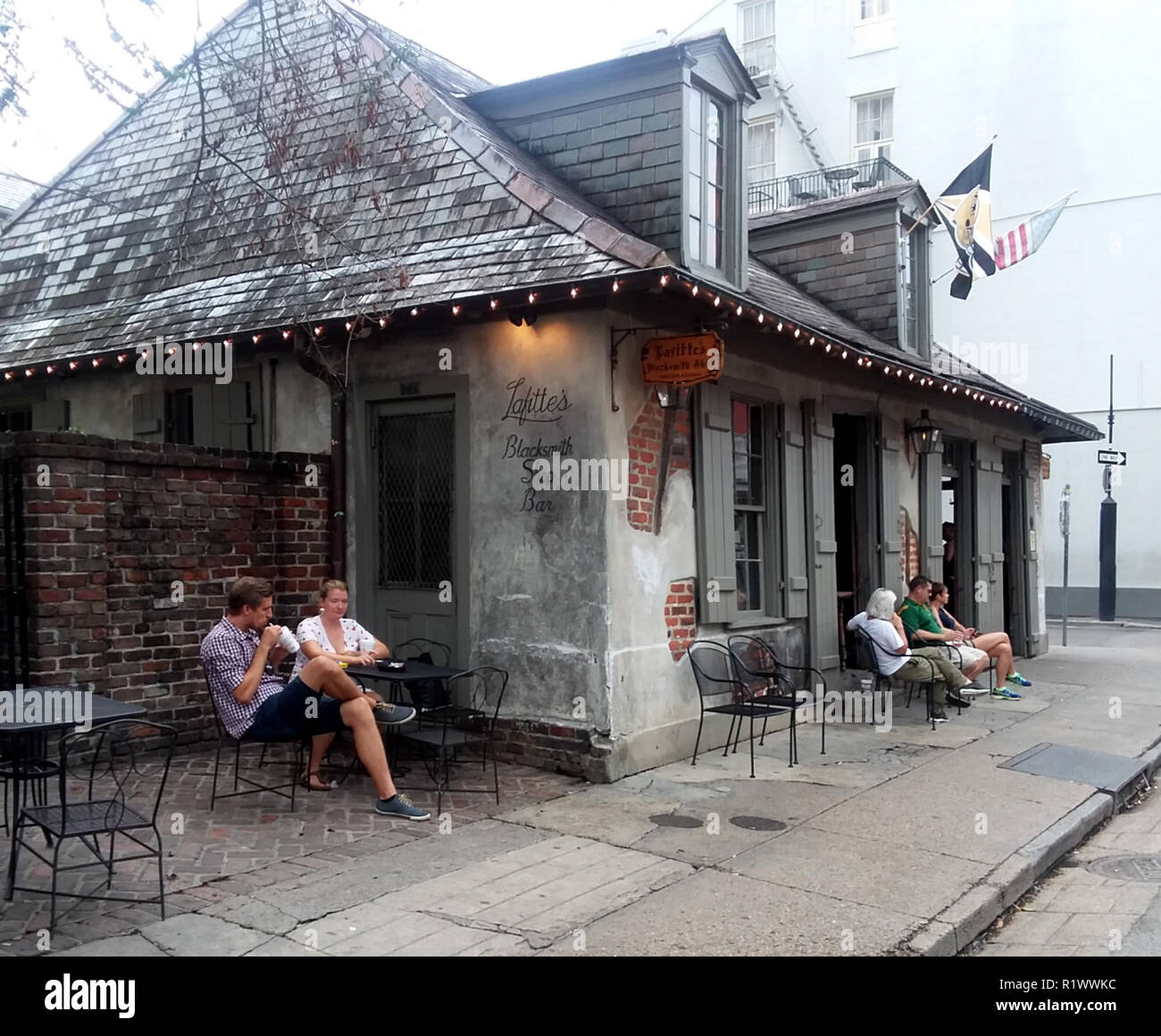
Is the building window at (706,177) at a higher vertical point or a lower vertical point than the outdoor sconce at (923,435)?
higher

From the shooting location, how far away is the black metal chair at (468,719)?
696cm

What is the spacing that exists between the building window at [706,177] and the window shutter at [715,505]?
1.09 meters

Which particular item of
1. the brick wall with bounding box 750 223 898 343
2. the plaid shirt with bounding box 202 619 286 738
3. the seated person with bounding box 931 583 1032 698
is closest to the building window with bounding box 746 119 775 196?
the brick wall with bounding box 750 223 898 343

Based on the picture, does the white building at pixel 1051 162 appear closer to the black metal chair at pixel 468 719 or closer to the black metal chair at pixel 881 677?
the black metal chair at pixel 881 677

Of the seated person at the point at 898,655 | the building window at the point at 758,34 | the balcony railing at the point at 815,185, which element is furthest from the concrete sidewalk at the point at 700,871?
the building window at the point at 758,34

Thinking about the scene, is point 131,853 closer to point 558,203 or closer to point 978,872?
point 978,872

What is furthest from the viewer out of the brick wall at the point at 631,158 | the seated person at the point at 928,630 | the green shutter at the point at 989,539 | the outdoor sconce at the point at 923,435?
the green shutter at the point at 989,539

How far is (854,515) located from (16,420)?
8.56 metres

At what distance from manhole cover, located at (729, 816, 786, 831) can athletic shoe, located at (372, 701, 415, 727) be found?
6.81ft

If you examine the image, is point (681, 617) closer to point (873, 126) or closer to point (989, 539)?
point (989, 539)

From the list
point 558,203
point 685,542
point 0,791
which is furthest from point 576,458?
point 0,791

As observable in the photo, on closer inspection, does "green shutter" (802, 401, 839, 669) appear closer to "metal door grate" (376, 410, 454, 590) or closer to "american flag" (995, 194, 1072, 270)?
"metal door grate" (376, 410, 454, 590)

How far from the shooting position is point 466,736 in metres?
6.73

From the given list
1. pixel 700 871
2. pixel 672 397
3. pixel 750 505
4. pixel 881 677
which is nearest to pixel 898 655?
pixel 881 677
